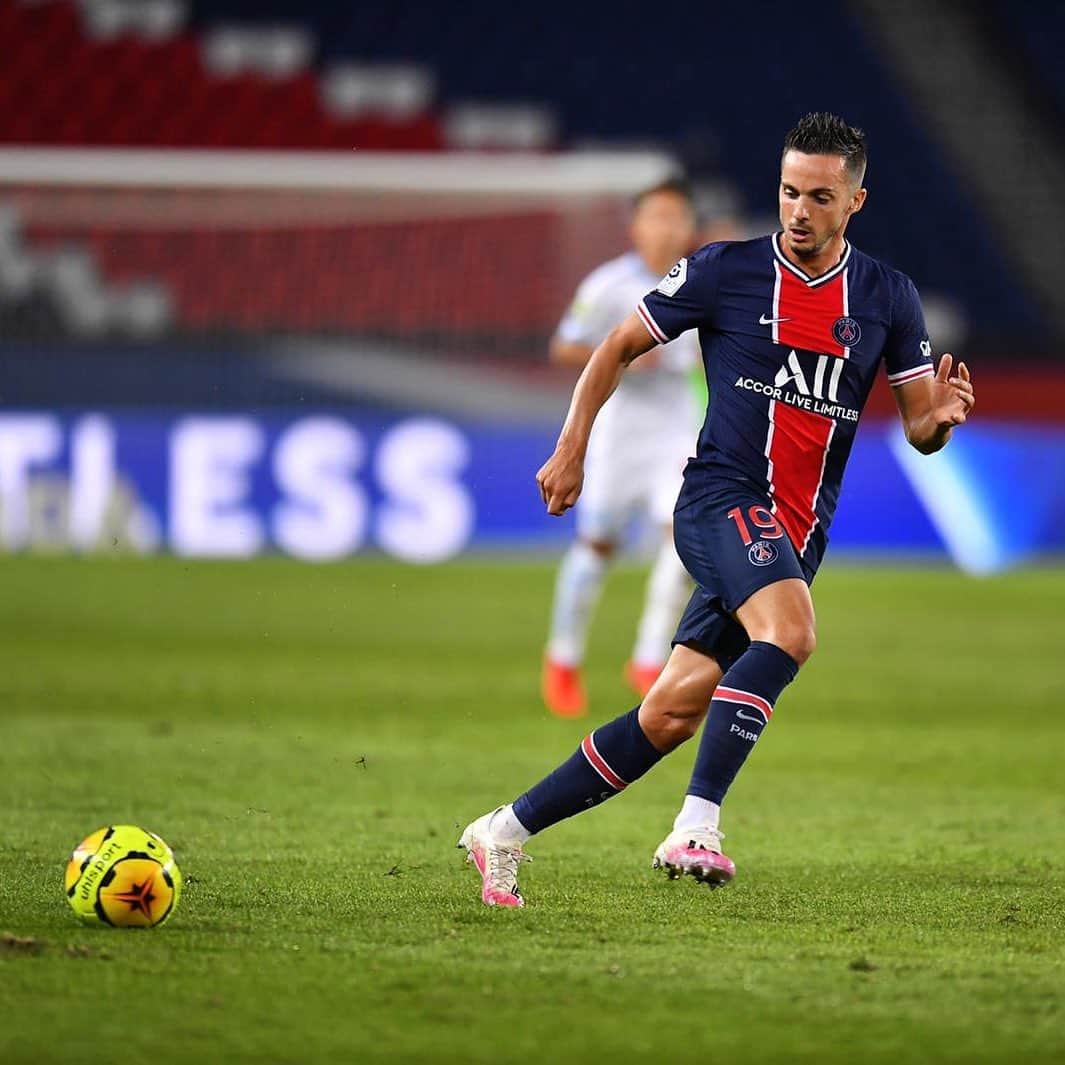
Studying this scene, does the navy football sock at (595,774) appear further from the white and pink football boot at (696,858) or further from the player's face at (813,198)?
the player's face at (813,198)

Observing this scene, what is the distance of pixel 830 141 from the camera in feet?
15.8

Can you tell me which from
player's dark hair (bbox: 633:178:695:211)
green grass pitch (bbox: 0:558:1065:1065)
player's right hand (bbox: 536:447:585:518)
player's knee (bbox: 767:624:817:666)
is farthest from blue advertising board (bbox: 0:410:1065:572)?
player's knee (bbox: 767:624:817:666)

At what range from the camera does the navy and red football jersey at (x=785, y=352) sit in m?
4.93

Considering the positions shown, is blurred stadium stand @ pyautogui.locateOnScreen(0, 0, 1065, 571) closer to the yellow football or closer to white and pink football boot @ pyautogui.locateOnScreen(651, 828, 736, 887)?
the yellow football

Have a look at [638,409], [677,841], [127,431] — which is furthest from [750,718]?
[127,431]

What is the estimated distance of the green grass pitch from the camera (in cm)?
361

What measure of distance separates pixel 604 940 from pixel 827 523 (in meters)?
1.30

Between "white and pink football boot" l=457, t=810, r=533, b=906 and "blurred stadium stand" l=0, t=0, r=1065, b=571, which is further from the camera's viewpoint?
"blurred stadium stand" l=0, t=0, r=1065, b=571

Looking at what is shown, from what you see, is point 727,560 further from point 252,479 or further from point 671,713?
point 252,479

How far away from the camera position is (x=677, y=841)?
460cm

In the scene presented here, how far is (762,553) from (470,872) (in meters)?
1.22

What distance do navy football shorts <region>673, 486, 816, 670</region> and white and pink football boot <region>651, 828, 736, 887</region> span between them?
1.67ft

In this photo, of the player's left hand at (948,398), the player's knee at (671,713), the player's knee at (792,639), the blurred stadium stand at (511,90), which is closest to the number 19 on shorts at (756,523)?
the player's knee at (792,639)

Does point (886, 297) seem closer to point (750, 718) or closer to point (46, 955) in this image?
point (750, 718)
